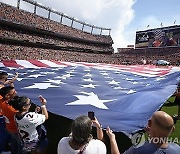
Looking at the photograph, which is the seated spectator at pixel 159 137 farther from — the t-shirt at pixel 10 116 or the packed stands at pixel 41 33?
the packed stands at pixel 41 33

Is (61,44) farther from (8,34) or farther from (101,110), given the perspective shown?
(101,110)

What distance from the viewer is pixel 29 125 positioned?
2.80m

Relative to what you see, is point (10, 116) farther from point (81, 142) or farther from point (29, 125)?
point (81, 142)

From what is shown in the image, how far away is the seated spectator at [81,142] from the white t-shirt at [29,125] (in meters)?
0.92

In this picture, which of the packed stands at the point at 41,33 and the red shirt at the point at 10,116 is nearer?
the red shirt at the point at 10,116

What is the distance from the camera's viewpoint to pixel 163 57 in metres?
42.8

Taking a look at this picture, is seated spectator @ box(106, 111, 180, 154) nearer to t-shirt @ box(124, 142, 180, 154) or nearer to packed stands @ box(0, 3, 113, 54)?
t-shirt @ box(124, 142, 180, 154)

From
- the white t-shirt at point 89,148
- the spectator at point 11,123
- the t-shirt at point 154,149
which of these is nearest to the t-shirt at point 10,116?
the spectator at point 11,123

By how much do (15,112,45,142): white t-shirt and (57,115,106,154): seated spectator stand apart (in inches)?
36.1

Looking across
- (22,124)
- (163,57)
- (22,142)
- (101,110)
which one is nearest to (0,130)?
(22,142)

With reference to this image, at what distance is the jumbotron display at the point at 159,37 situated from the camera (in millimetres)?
44438

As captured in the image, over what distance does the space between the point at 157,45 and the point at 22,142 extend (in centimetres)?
4695

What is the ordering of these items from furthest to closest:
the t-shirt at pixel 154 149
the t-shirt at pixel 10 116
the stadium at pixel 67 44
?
the stadium at pixel 67 44
the t-shirt at pixel 10 116
the t-shirt at pixel 154 149

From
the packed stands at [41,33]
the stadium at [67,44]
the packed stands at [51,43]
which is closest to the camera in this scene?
the stadium at [67,44]
